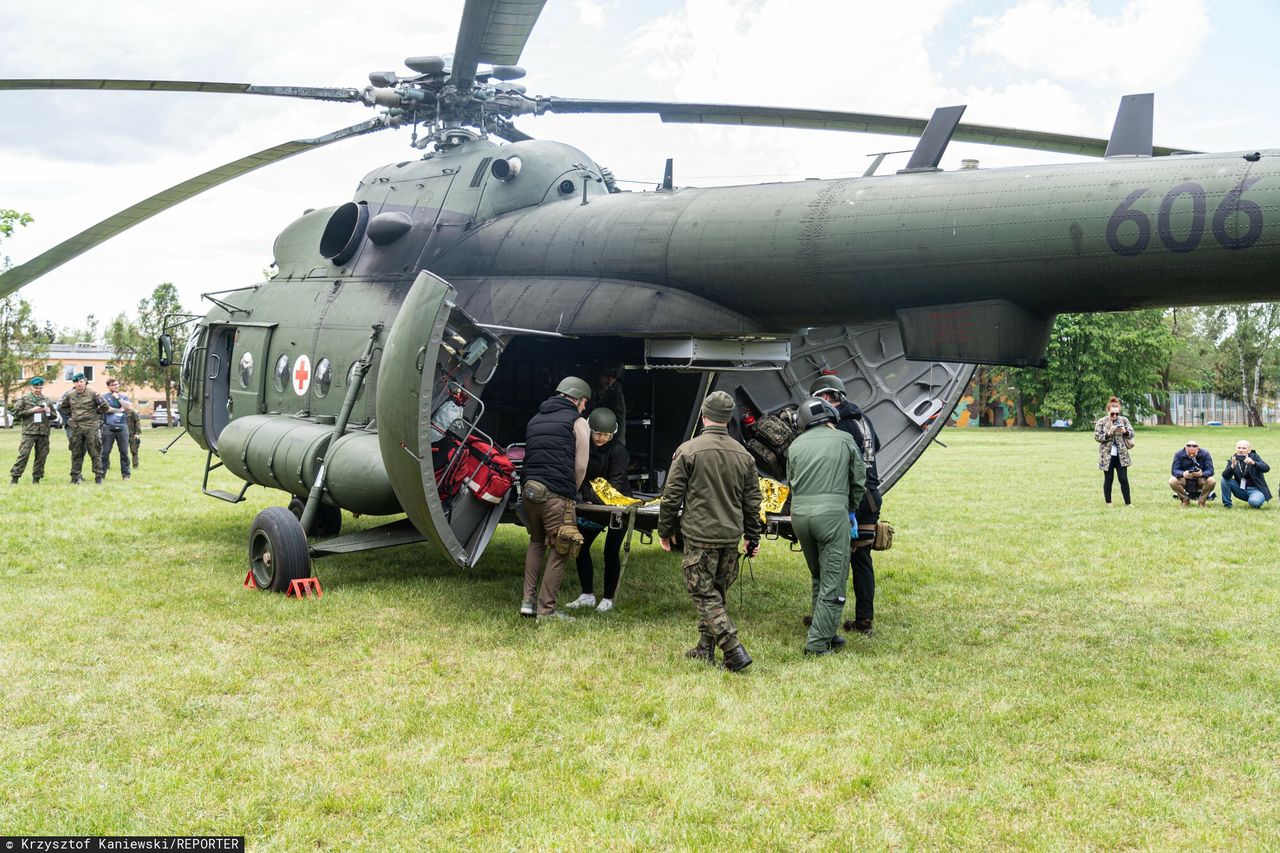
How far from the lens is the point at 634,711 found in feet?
18.1

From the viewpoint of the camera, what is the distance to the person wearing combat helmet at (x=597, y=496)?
8008 mm

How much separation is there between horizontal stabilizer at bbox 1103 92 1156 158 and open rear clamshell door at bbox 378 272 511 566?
4.22 metres

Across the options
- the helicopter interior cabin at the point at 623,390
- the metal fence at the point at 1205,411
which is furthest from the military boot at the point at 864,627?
the metal fence at the point at 1205,411

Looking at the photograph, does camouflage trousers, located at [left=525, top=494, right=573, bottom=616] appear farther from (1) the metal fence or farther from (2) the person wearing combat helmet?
(1) the metal fence

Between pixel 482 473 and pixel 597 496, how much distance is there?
97 cm

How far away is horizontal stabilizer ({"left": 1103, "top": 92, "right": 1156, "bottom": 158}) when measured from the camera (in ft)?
19.9

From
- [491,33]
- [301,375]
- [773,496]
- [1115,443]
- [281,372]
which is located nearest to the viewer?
[491,33]

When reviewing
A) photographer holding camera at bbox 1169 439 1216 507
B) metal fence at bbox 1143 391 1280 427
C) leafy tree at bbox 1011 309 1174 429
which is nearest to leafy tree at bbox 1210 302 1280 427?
leafy tree at bbox 1011 309 1174 429

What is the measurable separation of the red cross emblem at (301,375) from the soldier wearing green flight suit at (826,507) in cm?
504

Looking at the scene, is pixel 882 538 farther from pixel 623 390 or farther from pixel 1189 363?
pixel 1189 363

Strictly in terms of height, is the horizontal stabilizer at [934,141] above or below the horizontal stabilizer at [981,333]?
above

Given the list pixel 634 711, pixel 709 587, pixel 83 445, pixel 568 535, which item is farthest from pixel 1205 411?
pixel 634 711

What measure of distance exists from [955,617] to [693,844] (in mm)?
4456

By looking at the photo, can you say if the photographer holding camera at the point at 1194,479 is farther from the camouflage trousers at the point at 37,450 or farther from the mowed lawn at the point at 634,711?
the camouflage trousers at the point at 37,450
